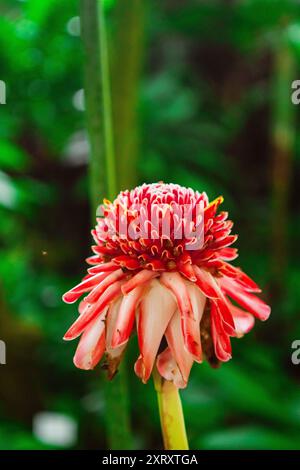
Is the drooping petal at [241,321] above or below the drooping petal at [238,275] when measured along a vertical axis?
below

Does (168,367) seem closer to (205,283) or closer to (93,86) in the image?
(205,283)

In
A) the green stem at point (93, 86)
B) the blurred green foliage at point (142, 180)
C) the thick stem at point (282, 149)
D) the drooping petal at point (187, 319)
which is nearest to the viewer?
the drooping petal at point (187, 319)

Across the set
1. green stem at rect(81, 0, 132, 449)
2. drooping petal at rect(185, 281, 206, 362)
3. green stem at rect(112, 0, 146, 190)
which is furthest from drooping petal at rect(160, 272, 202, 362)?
green stem at rect(112, 0, 146, 190)

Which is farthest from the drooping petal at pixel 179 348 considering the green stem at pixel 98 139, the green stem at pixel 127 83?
the green stem at pixel 127 83

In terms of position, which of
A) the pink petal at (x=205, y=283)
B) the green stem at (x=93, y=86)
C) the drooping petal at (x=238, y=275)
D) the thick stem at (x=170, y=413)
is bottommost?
the thick stem at (x=170, y=413)

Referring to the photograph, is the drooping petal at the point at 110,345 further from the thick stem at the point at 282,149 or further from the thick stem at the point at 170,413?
the thick stem at the point at 282,149

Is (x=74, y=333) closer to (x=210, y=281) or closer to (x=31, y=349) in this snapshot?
(x=210, y=281)
